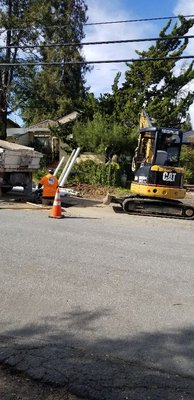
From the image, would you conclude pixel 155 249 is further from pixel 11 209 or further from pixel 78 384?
pixel 11 209

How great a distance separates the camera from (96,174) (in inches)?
1009

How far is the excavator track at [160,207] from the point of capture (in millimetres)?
15477

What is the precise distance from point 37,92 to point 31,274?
101 feet

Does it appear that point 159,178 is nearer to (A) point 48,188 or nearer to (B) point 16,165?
(A) point 48,188

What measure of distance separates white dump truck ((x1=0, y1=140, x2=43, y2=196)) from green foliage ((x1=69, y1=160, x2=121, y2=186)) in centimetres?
701

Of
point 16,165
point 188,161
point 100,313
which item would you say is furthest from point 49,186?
point 188,161

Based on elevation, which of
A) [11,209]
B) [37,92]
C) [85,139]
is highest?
[37,92]

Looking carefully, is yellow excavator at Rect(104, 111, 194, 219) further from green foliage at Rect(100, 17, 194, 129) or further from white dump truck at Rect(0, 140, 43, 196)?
green foliage at Rect(100, 17, 194, 129)

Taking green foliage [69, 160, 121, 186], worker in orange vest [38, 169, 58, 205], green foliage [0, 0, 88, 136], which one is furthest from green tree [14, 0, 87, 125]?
worker in orange vest [38, 169, 58, 205]

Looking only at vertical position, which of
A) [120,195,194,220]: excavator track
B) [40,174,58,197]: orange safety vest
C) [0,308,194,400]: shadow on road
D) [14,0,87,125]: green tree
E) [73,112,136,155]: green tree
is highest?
[14,0,87,125]: green tree

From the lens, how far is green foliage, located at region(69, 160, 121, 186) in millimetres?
25297

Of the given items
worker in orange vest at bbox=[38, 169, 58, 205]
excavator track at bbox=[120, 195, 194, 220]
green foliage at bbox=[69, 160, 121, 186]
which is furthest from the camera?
green foliage at bbox=[69, 160, 121, 186]

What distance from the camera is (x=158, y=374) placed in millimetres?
3971

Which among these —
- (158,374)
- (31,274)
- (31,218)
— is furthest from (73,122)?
(158,374)
